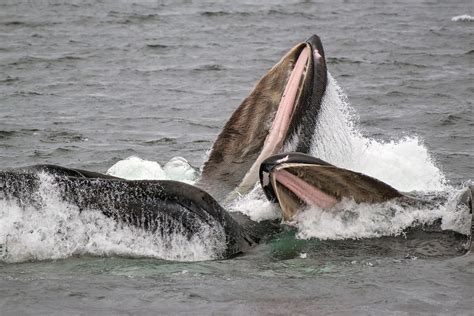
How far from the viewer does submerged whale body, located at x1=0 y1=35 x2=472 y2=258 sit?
8234 mm

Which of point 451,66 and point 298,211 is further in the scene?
point 451,66

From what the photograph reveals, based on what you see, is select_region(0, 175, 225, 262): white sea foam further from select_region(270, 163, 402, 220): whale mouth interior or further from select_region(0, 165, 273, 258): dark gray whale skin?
select_region(270, 163, 402, 220): whale mouth interior

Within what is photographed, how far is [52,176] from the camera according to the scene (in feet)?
27.1

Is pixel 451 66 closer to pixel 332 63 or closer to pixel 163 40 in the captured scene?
pixel 332 63

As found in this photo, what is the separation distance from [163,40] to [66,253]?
16963 millimetres

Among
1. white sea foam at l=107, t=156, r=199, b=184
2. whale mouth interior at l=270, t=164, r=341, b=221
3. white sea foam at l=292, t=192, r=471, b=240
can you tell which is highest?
whale mouth interior at l=270, t=164, r=341, b=221

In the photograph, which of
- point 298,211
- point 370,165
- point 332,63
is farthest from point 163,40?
point 298,211

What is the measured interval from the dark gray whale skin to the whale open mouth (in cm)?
53

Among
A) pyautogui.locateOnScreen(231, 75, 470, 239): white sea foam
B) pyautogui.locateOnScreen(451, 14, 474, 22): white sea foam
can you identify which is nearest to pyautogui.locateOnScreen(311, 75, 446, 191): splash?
pyautogui.locateOnScreen(231, 75, 470, 239): white sea foam

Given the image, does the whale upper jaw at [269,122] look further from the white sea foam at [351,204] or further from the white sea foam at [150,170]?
the white sea foam at [150,170]

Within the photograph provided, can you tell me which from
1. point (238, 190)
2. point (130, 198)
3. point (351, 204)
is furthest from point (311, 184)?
point (130, 198)

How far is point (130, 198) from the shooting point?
8250 millimetres

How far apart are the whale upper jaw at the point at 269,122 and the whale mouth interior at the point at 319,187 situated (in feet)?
3.17

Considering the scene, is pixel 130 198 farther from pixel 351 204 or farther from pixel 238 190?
pixel 351 204
